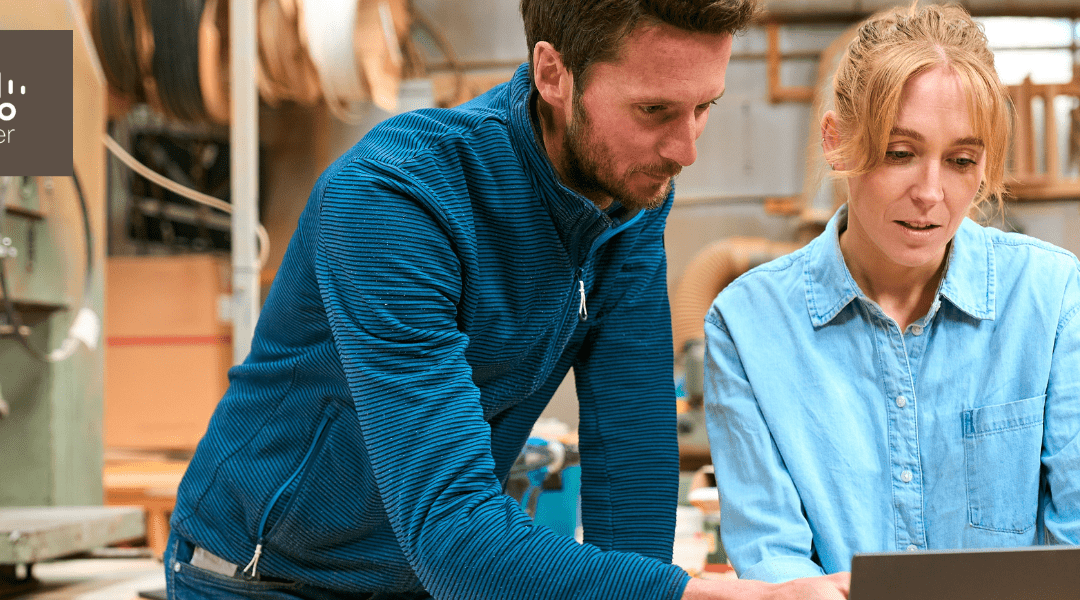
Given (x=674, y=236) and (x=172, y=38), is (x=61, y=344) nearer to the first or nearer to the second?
(x=172, y=38)

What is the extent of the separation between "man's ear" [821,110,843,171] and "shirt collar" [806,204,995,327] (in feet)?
0.36

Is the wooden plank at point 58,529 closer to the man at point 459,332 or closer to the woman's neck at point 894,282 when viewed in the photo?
the man at point 459,332

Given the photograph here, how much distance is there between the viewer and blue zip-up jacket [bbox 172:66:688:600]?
909mm

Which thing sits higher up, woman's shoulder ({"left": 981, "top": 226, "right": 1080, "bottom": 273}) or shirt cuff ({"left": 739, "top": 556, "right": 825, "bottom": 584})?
woman's shoulder ({"left": 981, "top": 226, "right": 1080, "bottom": 273})

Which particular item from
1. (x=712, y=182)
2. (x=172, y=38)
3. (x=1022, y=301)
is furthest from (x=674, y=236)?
(x=1022, y=301)

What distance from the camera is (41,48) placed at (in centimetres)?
182

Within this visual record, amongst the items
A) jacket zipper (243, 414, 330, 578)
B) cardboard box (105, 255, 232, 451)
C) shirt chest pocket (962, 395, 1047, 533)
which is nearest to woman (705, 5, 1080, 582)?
shirt chest pocket (962, 395, 1047, 533)

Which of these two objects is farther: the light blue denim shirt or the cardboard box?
the cardboard box

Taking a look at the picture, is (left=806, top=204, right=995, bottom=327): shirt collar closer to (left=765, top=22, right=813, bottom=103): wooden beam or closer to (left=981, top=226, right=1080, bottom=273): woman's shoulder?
(left=981, top=226, right=1080, bottom=273): woman's shoulder

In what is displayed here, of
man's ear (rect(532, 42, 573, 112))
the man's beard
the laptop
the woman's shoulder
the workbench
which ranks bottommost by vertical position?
the workbench

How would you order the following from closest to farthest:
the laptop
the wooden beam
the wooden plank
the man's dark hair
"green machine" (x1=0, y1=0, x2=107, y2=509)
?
the laptop < the man's dark hair < the wooden plank < "green machine" (x1=0, y1=0, x2=107, y2=509) < the wooden beam

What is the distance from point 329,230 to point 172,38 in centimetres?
367

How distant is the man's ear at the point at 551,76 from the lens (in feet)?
3.65

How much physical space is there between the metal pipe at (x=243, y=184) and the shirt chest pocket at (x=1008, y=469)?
1.63 metres
